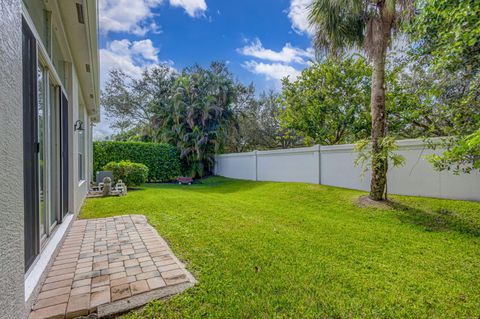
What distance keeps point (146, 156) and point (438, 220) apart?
14065 millimetres

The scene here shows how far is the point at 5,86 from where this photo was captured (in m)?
1.43

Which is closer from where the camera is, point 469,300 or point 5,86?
point 5,86

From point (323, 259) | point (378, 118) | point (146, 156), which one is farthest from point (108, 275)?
point (146, 156)

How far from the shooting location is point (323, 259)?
137 inches

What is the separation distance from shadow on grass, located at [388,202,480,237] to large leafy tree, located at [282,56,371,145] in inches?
251

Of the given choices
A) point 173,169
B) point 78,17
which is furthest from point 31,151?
point 173,169

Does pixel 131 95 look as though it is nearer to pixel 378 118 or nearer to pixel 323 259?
pixel 378 118

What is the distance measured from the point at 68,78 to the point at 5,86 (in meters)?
4.18

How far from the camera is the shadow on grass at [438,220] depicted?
5.06m

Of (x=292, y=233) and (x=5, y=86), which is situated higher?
(x=5, y=86)

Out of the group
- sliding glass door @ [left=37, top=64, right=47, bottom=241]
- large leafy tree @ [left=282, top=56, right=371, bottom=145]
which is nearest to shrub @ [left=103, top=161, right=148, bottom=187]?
sliding glass door @ [left=37, top=64, right=47, bottom=241]

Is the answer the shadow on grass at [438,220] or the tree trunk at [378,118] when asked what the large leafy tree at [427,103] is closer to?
the tree trunk at [378,118]

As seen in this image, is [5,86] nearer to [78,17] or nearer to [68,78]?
[78,17]

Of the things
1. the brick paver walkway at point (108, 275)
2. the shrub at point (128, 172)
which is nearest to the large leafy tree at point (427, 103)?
the brick paver walkway at point (108, 275)
